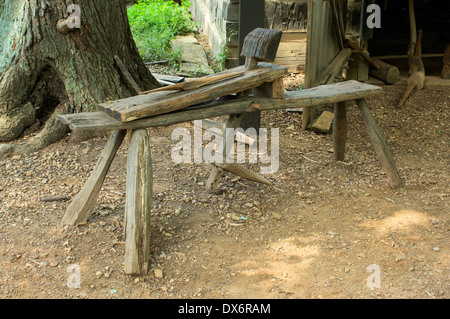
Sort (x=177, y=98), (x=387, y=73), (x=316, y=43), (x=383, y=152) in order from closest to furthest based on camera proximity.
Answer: (x=177, y=98) < (x=383, y=152) < (x=316, y=43) < (x=387, y=73)

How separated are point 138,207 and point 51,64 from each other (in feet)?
7.44

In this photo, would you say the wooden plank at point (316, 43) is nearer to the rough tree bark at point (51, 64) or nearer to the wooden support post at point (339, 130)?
the wooden support post at point (339, 130)

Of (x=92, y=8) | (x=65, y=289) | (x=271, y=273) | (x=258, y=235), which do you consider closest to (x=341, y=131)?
(x=258, y=235)

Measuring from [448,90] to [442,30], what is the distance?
3678 millimetres

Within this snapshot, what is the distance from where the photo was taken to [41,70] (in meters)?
4.83

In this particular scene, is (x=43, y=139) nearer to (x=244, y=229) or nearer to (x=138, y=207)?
(x=138, y=207)

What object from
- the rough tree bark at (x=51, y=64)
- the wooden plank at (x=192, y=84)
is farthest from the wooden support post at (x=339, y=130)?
the rough tree bark at (x=51, y=64)

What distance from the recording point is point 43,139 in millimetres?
4816

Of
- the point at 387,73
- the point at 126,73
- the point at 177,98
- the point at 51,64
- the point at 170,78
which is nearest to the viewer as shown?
the point at 177,98

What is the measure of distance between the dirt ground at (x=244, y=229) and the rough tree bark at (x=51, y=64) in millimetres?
362

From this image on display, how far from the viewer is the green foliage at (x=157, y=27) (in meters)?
7.80

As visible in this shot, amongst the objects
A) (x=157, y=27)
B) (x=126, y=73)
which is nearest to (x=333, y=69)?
(x=126, y=73)

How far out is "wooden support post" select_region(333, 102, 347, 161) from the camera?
483cm

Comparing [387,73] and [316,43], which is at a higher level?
[316,43]
